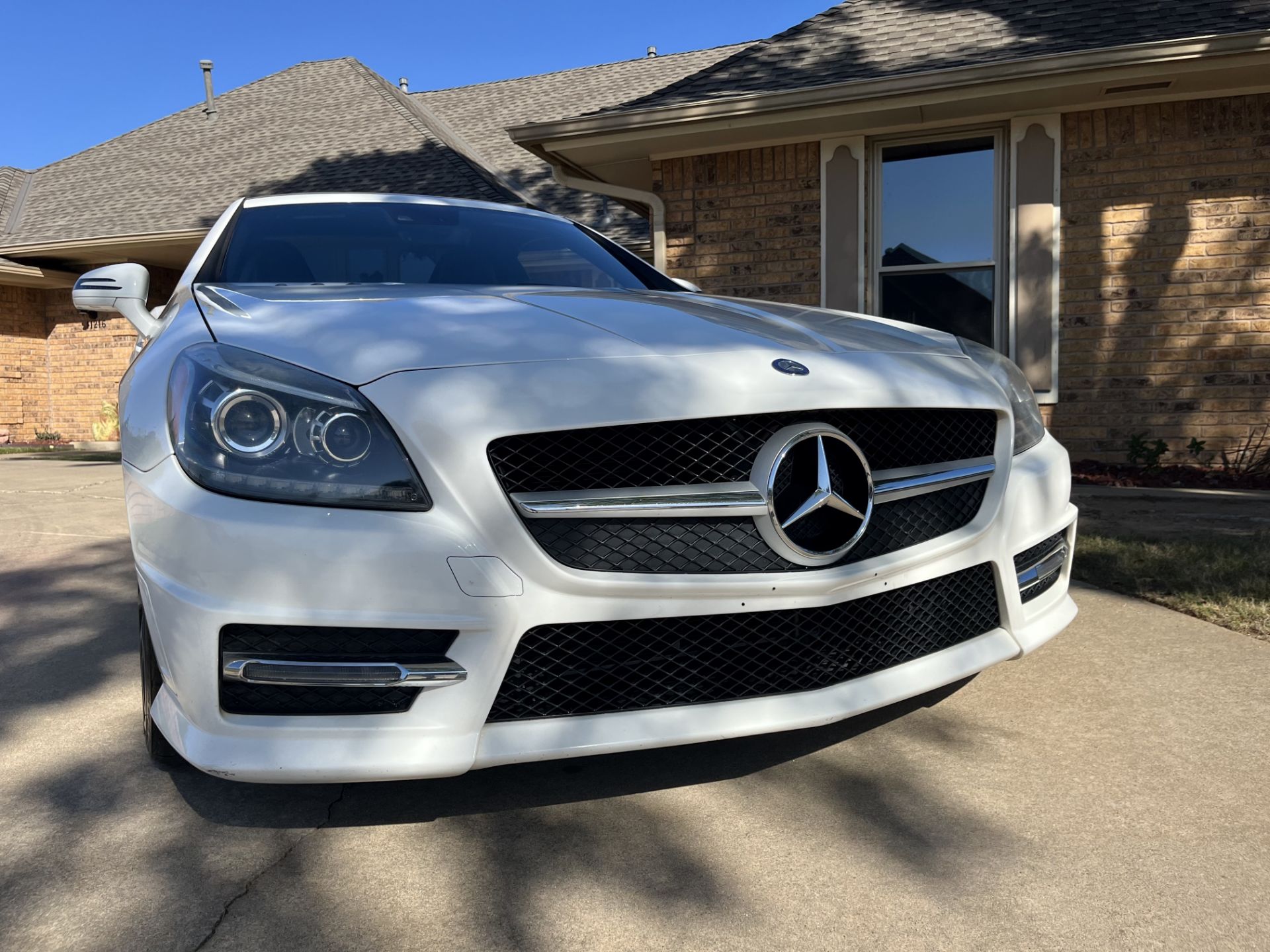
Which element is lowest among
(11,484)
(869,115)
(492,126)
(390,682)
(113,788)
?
(11,484)

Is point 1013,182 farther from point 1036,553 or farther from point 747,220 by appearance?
point 1036,553

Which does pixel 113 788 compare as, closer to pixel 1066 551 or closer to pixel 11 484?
pixel 1066 551

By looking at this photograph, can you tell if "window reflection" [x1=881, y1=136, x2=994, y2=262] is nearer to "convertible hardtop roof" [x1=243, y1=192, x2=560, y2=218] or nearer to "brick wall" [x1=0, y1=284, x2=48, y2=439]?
"convertible hardtop roof" [x1=243, y1=192, x2=560, y2=218]

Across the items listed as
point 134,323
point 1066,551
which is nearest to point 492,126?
point 134,323

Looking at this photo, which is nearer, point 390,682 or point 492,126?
point 390,682

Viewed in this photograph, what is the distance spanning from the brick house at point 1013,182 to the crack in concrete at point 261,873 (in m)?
6.43

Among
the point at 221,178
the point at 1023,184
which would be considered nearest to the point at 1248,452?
the point at 1023,184

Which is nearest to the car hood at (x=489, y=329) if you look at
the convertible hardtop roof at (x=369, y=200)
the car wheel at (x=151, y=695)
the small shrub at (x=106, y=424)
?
the car wheel at (x=151, y=695)

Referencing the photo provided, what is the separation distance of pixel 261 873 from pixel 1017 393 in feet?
6.94

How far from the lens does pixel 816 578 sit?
6.30 feet

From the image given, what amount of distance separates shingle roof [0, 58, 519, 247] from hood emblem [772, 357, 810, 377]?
1027cm

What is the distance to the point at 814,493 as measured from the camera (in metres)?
1.93

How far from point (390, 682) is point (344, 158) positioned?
13007 mm

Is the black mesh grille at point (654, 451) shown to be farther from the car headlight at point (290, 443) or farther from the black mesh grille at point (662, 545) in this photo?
the car headlight at point (290, 443)
